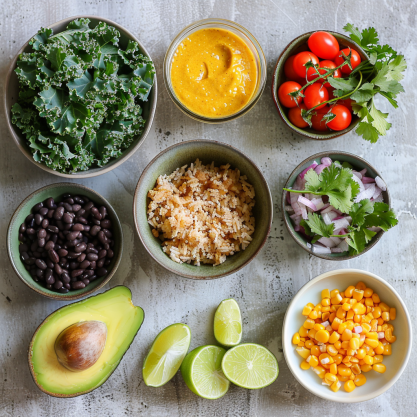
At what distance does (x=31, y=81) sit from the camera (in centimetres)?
180

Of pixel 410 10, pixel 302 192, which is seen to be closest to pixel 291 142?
pixel 302 192

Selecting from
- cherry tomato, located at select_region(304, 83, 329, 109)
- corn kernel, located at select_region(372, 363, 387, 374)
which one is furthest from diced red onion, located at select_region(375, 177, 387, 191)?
corn kernel, located at select_region(372, 363, 387, 374)

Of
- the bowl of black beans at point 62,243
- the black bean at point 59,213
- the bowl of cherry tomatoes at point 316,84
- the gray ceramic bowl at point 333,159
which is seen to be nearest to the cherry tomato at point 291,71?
the bowl of cherry tomatoes at point 316,84

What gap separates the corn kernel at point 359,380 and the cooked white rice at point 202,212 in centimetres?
93

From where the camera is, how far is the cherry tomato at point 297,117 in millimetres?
2125

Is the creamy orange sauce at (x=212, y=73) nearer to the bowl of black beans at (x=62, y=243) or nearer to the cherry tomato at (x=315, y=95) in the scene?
the cherry tomato at (x=315, y=95)

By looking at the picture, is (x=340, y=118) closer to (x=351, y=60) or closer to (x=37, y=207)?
(x=351, y=60)

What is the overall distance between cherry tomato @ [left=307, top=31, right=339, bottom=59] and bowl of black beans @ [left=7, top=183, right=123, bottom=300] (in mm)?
1304

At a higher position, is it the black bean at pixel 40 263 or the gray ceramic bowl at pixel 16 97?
the gray ceramic bowl at pixel 16 97

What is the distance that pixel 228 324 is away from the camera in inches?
87.7

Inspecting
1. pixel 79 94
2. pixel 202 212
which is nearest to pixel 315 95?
pixel 202 212

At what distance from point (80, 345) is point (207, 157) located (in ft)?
3.59

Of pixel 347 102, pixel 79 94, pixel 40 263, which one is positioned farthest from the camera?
pixel 347 102

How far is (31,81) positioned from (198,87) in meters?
0.77
